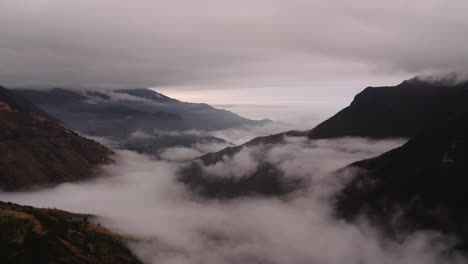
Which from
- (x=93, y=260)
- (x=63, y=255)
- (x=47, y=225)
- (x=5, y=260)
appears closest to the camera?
(x=5, y=260)


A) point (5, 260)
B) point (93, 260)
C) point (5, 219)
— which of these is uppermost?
point (5, 219)

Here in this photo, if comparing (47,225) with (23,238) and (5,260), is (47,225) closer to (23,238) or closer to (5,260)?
(23,238)

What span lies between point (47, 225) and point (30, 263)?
153 ft

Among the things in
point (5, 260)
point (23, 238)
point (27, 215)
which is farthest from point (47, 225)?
point (5, 260)

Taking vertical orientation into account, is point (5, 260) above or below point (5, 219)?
below

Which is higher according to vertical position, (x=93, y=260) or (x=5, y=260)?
(x=5, y=260)

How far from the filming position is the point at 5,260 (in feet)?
509

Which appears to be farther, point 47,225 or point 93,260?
point 47,225

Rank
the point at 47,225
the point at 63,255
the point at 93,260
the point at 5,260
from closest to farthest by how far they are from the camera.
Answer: the point at 5,260 < the point at 63,255 < the point at 93,260 < the point at 47,225

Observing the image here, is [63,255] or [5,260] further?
[63,255]

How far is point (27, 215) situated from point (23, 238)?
74.7ft

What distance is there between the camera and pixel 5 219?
7003 inches

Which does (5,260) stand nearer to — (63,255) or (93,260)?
(63,255)

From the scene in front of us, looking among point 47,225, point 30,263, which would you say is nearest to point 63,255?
point 30,263
